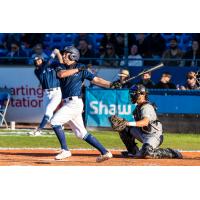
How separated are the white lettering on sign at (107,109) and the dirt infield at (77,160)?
4572 millimetres

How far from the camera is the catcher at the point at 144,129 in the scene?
13.0 m

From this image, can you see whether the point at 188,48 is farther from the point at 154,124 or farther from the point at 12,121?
the point at 154,124

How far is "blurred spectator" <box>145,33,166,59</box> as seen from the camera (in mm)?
20344

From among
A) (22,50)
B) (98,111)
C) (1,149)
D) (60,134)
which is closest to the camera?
(60,134)

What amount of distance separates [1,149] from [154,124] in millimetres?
3277

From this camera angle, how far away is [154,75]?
67.1ft

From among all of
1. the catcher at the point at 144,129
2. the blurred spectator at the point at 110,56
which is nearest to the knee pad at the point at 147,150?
the catcher at the point at 144,129

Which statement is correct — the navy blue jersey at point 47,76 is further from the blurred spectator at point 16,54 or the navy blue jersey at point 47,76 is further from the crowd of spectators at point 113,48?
the blurred spectator at point 16,54

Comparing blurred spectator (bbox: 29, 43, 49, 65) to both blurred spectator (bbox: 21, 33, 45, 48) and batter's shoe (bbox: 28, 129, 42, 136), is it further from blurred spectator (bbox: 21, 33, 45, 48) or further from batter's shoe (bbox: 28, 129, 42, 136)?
batter's shoe (bbox: 28, 129, 42, 136)

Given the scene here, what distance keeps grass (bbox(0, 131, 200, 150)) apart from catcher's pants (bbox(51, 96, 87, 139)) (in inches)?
110

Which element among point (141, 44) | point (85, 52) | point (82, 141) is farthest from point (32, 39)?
point (82, 141)

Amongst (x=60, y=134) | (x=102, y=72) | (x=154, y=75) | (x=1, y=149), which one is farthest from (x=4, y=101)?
(x=60, y=134)

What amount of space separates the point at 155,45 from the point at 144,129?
7739 millimetres

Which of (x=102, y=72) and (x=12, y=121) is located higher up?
(x=102, y=72)
